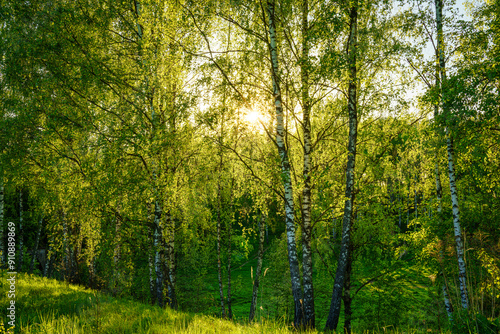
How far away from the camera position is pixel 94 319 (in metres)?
3.70

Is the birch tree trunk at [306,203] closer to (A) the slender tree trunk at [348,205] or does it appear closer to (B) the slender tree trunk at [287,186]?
(B) the slender tree trunk at [287,186]

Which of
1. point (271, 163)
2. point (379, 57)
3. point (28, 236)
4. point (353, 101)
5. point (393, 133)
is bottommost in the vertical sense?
point (28, 236)

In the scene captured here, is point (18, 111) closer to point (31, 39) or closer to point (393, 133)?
point (31, 39)

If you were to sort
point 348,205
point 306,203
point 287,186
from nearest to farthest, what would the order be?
1. point 287,186
2. point 348,205
3. point 306,203

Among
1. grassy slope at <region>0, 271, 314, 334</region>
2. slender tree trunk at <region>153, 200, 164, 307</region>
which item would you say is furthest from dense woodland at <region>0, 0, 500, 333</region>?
grassy slope at <region>0, 271, 314, 334</region>

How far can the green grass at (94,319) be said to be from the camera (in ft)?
10.7

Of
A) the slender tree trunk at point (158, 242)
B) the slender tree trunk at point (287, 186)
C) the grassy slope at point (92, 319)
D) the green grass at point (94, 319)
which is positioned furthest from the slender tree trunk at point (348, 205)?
the slender tree trunk at point (158, 242)

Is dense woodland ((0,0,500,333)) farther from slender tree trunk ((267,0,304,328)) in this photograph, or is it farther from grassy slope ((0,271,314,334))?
grassy slope ((0,271,314,334))

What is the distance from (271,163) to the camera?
331 inches

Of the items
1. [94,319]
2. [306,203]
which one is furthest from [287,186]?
[94,319]

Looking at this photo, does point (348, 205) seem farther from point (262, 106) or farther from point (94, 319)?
point (94, 319)

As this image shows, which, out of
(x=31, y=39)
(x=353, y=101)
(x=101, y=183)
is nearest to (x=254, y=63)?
(x=353, y=101)

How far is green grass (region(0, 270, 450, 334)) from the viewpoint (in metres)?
3.25

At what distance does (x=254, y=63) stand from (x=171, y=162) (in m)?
4.52
